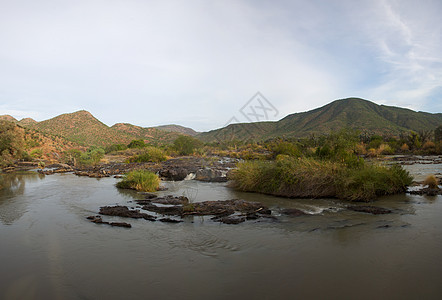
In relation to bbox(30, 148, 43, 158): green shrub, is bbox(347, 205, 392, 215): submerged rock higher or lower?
lower

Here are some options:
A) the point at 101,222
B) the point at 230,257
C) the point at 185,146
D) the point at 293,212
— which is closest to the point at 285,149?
the point at 185,146

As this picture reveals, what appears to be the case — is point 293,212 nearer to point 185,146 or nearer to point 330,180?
point 330,180

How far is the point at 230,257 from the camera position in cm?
653

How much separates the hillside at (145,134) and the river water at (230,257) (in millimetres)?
72880

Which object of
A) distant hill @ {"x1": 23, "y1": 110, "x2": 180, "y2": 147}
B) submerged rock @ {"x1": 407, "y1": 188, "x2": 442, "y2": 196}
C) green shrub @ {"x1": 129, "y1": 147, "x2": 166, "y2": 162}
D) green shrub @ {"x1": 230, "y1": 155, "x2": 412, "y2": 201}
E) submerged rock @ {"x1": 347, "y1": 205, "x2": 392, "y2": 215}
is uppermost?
distant hill @ {"x1": 23, "y1": 110, "x2": 180, "y2": 147}

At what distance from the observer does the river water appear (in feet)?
16.7

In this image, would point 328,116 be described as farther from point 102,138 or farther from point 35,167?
point 35,167

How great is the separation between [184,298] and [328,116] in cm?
8917

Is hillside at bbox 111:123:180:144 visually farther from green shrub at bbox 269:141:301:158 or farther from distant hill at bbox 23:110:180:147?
green shrub at bbox 269:141:301:158

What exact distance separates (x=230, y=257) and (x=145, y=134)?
279ft

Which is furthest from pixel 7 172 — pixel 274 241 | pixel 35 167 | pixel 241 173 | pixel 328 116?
pixel 328 116

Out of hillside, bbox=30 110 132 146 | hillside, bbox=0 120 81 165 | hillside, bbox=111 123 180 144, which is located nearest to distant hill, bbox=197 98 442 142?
hillside, bbox=111 123 180 144

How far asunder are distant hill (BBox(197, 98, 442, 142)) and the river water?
62.2 metres

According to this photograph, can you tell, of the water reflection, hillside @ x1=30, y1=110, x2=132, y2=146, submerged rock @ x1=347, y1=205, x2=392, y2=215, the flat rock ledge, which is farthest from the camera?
hillside @ x1=30, y1=110, x2=132, y2=146
